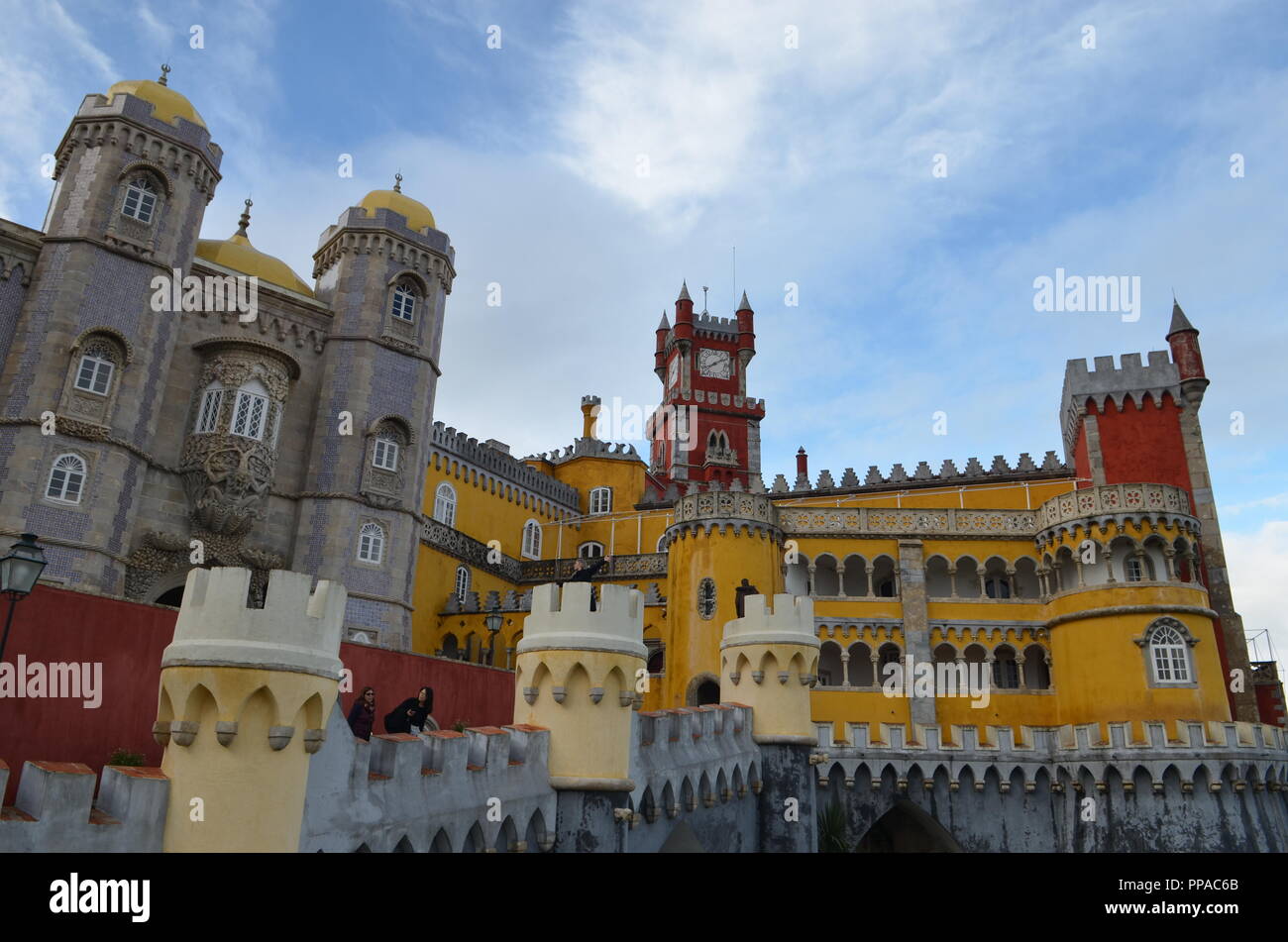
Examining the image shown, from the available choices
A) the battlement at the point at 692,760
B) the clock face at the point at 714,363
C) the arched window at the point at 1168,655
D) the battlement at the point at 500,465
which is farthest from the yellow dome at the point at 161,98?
the clock face at the point at 714,363

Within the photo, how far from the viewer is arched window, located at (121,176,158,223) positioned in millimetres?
25281

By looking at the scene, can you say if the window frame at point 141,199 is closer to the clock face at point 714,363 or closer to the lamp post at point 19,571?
the lamp post at point 19,571

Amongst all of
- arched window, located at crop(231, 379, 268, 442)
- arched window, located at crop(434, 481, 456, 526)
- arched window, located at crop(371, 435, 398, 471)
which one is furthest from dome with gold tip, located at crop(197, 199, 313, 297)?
arched window, located at crop(434, 481, 456, 526)

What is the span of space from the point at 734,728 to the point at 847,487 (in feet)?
97.1

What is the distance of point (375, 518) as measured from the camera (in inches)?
1126

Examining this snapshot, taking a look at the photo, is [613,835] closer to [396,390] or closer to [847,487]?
[396,390]

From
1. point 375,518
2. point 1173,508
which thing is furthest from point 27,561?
point 1173,508

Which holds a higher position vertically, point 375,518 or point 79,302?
point 79,302

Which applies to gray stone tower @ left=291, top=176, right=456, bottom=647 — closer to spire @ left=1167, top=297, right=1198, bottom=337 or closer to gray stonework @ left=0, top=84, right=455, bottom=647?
gray stonework @ left=0, top=84, right=455, bottom=647

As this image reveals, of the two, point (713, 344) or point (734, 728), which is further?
point (713, 344)

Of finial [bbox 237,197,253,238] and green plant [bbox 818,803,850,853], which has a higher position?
finial [bbox 237,197,253,238]

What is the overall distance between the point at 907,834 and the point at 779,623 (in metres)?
15.5

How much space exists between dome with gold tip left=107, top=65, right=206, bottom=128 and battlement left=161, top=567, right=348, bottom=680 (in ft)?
80.3

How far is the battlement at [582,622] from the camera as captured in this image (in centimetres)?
1117
